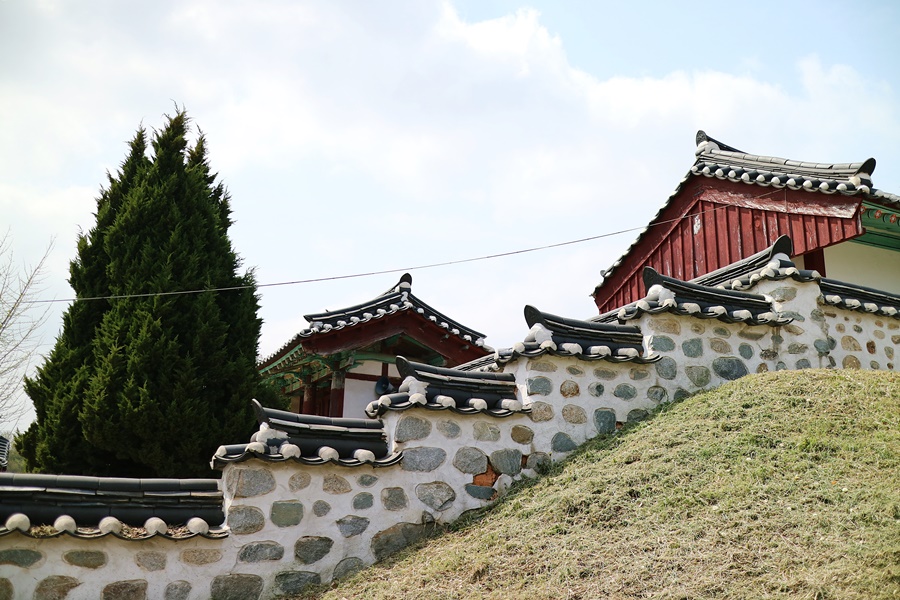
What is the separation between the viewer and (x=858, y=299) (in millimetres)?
8781

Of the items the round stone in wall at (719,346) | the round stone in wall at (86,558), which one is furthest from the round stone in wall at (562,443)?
the round stone in wall at (86,558)

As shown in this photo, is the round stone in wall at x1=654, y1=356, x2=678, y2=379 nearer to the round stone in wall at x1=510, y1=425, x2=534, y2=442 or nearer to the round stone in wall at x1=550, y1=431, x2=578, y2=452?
the round stone in wall at x1=550, y1=431, x2=578, y2=452

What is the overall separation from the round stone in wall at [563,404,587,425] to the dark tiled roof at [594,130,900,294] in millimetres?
5432

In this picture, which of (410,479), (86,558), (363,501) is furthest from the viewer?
(410,479)

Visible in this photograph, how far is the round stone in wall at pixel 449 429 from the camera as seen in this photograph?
6.77m

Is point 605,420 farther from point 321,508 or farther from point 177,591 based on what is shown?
point 177,591

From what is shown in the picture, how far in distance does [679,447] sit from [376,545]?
2.61 m

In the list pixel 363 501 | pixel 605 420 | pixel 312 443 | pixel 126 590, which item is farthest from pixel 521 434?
pixel 126 590

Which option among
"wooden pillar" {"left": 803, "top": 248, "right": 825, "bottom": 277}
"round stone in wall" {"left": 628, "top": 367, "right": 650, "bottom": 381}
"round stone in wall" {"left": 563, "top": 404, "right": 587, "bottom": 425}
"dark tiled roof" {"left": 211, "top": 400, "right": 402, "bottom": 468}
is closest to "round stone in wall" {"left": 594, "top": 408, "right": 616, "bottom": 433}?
"round stone in wall" {"left": 563, "top": 404, "right": 587, "bottom": 425}

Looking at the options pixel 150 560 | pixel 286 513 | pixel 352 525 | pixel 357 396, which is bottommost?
pixel 150 560

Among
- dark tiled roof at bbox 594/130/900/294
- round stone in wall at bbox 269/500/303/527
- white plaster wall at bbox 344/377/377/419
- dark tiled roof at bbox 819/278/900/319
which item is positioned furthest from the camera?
white plaster wall at bbox 344/377/377/419

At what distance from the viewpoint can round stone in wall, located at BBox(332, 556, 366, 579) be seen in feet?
20.2

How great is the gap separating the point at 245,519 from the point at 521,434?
8.24 ft

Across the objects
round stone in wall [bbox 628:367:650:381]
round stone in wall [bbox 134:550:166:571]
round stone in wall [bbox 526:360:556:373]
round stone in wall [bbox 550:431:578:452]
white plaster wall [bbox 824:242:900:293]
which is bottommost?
round stone in wall [bbox 134:550:166:571]
